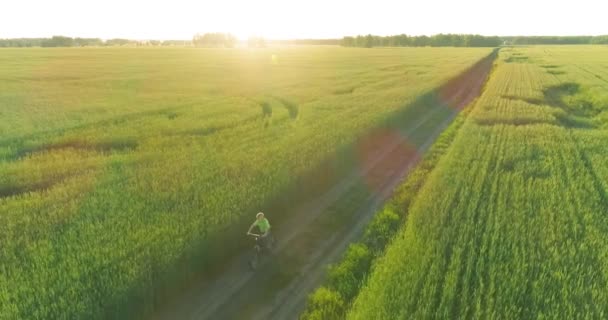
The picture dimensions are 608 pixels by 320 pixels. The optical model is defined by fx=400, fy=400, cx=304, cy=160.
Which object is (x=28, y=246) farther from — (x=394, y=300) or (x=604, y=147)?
(x=604, y=147)

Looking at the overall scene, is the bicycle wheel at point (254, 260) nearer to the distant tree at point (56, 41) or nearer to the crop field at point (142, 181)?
the crop field at point (142, 181)

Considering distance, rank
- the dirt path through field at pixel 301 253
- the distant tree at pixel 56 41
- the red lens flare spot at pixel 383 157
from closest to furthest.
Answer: the dirt path through field at pixel 301 253, the red lens flare spot at pixel 383 157, the distant tree at pixel 56 41

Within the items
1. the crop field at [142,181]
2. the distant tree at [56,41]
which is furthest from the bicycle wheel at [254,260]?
the distant tree at [56,41]

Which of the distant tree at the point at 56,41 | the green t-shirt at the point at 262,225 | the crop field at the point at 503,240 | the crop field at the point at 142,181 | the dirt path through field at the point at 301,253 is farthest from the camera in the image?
the distant tree at the point at 56,41

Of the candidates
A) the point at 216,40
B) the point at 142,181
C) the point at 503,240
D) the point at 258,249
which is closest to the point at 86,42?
the point at 216,40

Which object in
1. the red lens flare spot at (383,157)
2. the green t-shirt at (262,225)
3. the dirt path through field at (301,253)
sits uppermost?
the green t-shirt at (262,225)

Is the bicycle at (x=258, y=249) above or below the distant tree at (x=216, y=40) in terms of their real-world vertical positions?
below
